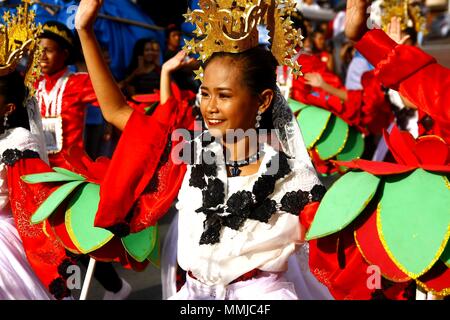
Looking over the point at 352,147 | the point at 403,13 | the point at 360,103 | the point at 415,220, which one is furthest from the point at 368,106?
the point at 415,220

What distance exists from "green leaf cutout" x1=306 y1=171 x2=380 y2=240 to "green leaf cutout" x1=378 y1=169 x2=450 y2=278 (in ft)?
0.20

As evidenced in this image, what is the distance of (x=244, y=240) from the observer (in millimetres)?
2781

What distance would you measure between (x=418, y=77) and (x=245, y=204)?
0.75 m

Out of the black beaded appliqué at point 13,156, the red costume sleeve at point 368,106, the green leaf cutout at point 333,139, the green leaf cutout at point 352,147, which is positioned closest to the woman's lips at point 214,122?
the black beaded appliqué at point 13,156

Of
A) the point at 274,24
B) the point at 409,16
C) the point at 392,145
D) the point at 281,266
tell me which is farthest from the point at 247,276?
the point at 409,16

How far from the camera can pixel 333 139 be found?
5680mm

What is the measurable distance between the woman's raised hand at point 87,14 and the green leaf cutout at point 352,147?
312 cm

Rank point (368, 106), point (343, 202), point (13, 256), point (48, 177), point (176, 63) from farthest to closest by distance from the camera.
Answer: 1. point (368, 106)
2. point (176, 63)
3. point (13, 256)
4. point (48, 177)
5. point (343, 202)

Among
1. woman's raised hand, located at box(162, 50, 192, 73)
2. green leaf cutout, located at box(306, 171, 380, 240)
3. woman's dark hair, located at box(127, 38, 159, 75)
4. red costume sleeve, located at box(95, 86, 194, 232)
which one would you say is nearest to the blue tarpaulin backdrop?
woman's dark hair, located at box(127, 38, 159, 75)

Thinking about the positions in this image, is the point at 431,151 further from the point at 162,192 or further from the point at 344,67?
the point at 344,67

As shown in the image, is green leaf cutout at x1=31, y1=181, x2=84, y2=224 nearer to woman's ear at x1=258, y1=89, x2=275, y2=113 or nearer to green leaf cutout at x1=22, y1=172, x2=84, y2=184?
green leaf cutout at x1=22, y1=172, x2=84, y2=184

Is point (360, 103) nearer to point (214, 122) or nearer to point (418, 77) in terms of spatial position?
point (418, 77)

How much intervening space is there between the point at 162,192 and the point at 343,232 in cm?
75

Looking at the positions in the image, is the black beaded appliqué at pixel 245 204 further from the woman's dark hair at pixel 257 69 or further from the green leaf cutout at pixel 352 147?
the green leaf cutout at pixel 352 147
